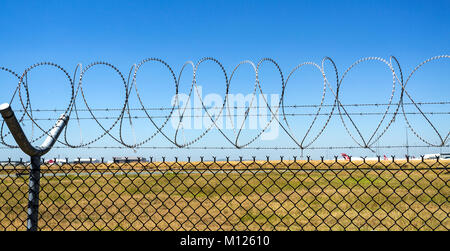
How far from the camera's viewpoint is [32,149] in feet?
13.2

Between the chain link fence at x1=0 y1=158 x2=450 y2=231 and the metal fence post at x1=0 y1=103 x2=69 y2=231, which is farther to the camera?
the chain link fence at x1=0 y1=158 x2=450 y2=231

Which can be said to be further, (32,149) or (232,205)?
(232,205)

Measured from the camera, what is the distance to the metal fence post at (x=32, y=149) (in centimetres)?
379

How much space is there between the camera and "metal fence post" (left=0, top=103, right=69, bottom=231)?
3.79 m

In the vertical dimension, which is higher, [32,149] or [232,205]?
[32,149]

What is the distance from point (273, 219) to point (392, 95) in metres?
4.56

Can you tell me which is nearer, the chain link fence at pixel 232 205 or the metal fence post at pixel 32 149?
the metal fence post at pixel 32 149
